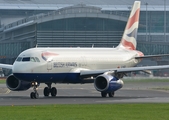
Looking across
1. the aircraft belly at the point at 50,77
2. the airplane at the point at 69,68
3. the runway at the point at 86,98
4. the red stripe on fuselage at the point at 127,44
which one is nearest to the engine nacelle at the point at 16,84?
the airplane at the point at 69,68

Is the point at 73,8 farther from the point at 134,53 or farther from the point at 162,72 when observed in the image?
the point at 134,53

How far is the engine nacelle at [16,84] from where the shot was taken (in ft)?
158

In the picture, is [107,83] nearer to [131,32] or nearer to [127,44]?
[127,44]

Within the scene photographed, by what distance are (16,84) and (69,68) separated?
4.07 metres

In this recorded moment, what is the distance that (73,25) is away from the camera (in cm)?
9788

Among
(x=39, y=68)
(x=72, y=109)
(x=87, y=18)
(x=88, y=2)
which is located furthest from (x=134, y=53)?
(x=88, y=2)

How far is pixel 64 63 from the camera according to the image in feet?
156

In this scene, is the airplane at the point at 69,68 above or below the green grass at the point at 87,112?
above

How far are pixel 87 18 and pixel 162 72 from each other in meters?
12.9

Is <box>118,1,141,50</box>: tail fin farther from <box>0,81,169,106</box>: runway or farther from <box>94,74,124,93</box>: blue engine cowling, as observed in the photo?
<box>94,74,124,93</box>: blue engine cowling

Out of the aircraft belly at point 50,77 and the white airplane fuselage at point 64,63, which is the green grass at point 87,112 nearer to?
the aircraft belly at point 50,77

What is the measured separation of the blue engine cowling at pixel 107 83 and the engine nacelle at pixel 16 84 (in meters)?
5.08

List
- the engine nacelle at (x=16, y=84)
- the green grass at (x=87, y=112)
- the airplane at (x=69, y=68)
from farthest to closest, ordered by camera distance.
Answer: the engine nacelle at (x=16, y=84), the airplane at (x=69, y=68), the green grass at (x=87, y=112)

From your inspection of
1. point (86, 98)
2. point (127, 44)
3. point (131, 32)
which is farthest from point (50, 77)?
point (131, 32)
